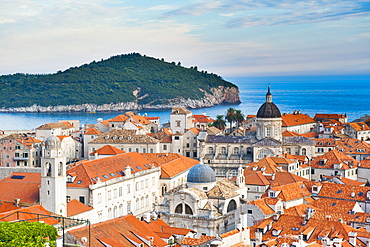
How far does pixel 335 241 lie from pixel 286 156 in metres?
37.0

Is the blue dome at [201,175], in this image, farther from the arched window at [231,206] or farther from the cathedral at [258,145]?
the cathedral at [258,145]

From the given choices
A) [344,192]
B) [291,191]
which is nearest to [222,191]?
[291,191]

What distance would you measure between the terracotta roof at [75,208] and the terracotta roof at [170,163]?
48.8ft

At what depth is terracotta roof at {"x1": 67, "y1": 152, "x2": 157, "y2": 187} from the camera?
55062mm

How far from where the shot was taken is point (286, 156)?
7475cm

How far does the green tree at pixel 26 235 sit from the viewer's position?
104 feet

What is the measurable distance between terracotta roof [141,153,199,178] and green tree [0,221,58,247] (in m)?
31.8

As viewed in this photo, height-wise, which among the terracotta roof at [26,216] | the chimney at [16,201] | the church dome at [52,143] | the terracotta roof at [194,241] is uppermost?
the church dome at [52,143]

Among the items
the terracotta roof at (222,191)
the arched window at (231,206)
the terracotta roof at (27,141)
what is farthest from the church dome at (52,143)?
the terracotta roof at (27,141)

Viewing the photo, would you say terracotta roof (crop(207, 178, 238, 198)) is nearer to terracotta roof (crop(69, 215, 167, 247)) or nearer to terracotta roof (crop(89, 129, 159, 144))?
terracotta roof (crop(69, 215, 167, 247))

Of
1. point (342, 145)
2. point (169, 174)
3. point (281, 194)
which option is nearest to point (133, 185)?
point (169, 174)

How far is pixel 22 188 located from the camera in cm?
A: 5538

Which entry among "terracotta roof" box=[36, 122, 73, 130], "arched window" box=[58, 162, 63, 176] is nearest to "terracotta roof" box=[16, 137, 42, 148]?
"terracotta roof" box=[36, 122, 73, 130]

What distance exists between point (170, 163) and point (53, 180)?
2251 cm
